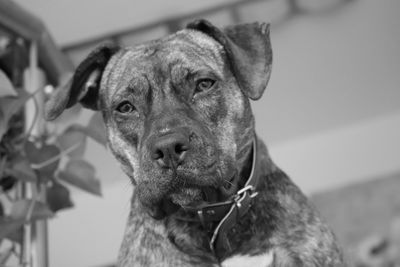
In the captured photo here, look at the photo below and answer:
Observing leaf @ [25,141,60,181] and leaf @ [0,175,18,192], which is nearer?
leaf @ [25,141,60,181]

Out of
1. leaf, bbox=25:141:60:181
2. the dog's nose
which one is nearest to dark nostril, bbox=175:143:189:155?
the dog's nose

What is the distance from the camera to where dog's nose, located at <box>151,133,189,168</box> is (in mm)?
1487

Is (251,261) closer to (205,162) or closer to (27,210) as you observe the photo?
(205,162)

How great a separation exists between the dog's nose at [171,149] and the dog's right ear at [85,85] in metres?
0.49

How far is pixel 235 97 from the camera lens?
178 centimetres

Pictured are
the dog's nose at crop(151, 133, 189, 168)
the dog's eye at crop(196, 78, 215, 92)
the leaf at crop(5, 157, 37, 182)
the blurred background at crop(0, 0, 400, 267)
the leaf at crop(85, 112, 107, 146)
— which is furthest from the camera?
the blurred background at crop(0, 0, 400, 267)

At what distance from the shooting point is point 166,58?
1.83 metres

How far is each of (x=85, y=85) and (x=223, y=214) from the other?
71 centimetres

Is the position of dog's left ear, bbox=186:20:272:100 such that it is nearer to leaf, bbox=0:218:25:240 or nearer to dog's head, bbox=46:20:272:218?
dog's head, bbox=46:20:272:218

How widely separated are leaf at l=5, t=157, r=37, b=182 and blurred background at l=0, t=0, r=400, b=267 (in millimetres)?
1573

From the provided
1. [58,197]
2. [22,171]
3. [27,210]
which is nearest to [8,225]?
[27,210]

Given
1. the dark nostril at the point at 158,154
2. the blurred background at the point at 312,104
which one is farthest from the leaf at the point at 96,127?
the blurred background at the point at 312,104

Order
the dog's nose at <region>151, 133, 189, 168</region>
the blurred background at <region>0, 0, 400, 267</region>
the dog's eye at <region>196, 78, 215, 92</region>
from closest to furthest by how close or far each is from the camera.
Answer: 1. the dog's nose at <region>151, 133, 189, 168</region>
2. the dog's eye at <region>196, 78, 215, 92</region>
3. the blurred background at <region>0, 0, 400, 267</region>

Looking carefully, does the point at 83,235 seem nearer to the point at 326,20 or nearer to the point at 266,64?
the point at 326,20
